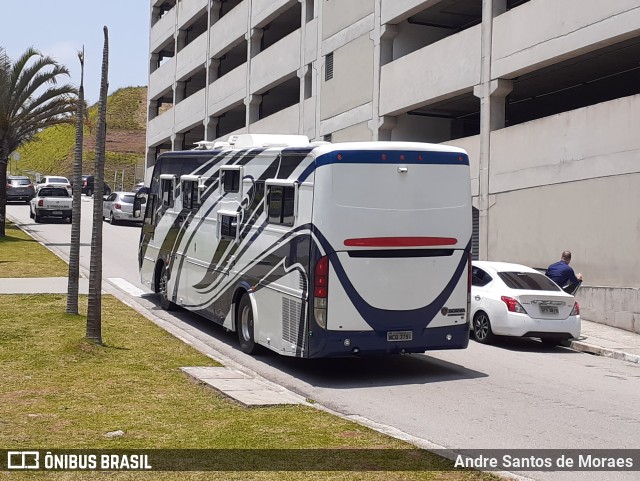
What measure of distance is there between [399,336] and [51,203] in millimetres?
33682

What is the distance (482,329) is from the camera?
18078mm

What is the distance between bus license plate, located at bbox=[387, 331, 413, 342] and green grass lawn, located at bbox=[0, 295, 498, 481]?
9.24 feet

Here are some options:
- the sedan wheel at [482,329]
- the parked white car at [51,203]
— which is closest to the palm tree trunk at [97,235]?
the sedan wheel at [482,329]

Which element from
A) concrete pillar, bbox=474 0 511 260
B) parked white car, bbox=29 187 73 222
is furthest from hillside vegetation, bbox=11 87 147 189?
concrete pillar, bbox=474 0 511 260

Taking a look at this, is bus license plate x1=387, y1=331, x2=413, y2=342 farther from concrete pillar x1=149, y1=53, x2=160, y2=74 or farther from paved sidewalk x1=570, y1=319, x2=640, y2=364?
concrete pillar x1=149, y1=53, x2=160, y2=74

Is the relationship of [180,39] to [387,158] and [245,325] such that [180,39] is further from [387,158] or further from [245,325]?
[387,158]

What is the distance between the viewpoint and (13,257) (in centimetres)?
2888

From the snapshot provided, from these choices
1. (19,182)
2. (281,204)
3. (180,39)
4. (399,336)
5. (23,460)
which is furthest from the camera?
(19,182)

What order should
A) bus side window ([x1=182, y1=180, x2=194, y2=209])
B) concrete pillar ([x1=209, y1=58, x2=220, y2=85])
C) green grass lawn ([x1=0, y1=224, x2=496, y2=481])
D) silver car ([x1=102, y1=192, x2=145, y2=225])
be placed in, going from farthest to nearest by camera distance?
concrete pillar ([x1=209, y1=58, x2=220, y2=85]), silver car ([x1=102, y1=192, x2=145, y2=225]), bus side window ([x1=182, y1=180, x2=194, y2=209]), green grass lawn ([x1=0, y1=224, x2=496, y2=481])

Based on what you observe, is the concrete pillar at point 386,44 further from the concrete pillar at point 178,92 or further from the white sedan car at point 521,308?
the concrete pillar at point 178,92

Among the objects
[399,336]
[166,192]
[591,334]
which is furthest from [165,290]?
[591,334]

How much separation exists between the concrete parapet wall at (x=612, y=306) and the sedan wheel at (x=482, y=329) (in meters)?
4.01

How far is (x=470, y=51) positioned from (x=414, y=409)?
17049 mm

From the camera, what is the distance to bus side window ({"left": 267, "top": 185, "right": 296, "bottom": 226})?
13.8 meters
